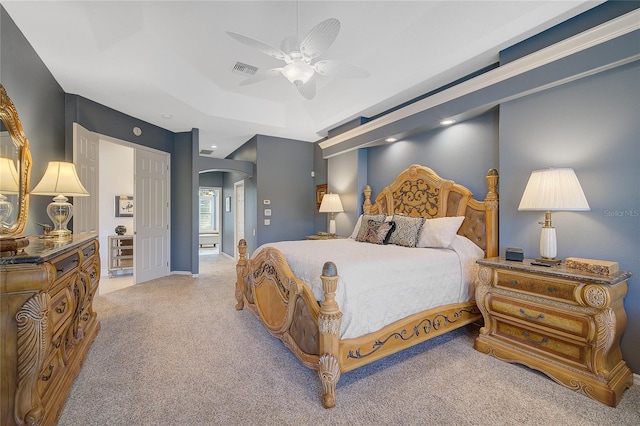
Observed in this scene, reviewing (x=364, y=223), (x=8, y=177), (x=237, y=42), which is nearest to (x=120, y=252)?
(x=8, y=177)

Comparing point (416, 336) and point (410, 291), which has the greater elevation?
point (410, 291)

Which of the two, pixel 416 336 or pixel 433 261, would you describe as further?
pixel 433 261

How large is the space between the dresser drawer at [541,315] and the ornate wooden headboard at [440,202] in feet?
2.18

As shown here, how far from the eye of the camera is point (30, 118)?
8.41ft

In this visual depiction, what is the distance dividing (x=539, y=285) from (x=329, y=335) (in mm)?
1670

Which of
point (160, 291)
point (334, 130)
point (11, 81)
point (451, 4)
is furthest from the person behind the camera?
point (334, 130)

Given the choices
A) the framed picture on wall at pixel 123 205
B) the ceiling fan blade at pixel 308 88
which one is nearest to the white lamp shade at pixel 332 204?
the ceiling fan blade at pixel 308 88

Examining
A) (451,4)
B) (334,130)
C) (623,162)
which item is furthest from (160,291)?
(623,162)

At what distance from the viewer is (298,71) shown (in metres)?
2.24

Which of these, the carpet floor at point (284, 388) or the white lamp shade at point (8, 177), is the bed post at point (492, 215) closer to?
the carpet floor at point (284, 388)

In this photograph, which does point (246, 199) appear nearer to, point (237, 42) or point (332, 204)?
point (332, 204)

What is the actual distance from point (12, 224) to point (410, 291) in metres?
3.14

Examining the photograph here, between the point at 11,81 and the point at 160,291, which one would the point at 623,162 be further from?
the point at 160,291

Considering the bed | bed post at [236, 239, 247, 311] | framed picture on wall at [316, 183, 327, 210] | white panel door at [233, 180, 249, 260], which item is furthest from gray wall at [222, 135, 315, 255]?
the bed
